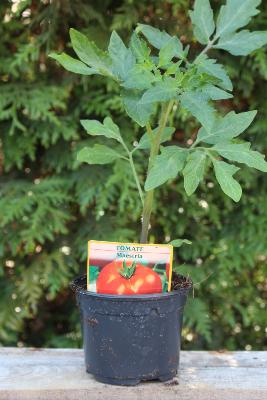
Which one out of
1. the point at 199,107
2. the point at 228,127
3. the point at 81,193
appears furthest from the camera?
the point at 81,193

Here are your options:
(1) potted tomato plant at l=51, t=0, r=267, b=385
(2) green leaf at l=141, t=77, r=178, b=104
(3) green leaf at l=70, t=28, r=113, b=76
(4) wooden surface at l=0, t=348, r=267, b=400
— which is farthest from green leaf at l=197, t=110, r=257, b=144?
(4) wooden surface at l=0, t=348, r=267, b=400

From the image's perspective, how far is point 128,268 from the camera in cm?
118

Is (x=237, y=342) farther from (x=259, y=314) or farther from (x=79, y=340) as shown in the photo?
(x=79, y=340)

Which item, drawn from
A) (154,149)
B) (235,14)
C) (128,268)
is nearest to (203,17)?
(235,14)

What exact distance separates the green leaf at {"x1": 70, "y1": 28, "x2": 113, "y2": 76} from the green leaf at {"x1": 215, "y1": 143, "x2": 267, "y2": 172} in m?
0.25

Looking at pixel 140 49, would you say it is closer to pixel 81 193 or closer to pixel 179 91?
pixel 179 91

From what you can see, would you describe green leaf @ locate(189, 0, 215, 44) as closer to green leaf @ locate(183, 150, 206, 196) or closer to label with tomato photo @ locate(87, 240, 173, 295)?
green leaf @ locate(183, 150, 206, 196)

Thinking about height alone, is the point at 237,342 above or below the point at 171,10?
below

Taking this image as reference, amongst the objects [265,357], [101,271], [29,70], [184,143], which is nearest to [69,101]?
[29,70]

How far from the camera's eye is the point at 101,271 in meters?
1.21

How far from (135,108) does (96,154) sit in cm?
15

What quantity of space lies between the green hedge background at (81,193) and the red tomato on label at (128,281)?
21.7 inches

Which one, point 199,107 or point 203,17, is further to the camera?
point 203,17

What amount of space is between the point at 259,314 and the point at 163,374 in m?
0.84
